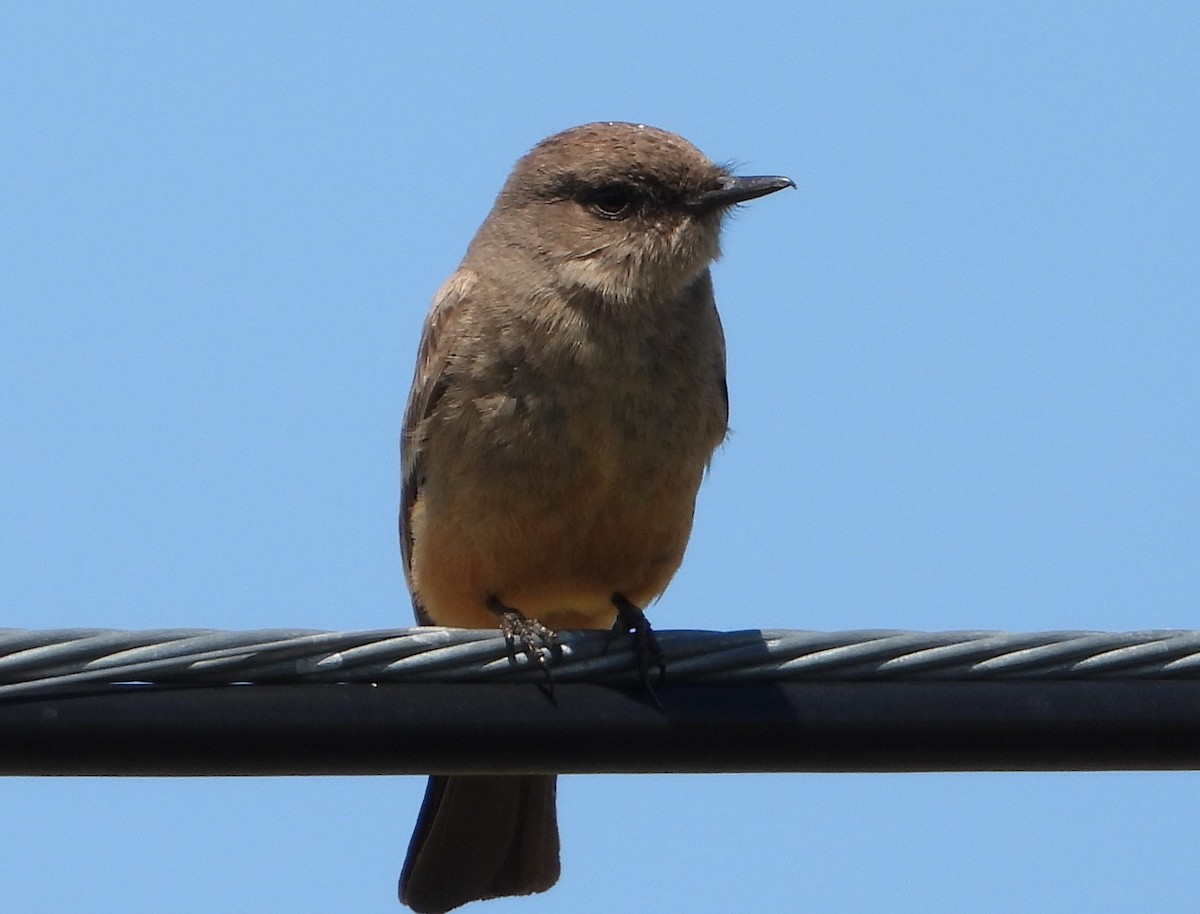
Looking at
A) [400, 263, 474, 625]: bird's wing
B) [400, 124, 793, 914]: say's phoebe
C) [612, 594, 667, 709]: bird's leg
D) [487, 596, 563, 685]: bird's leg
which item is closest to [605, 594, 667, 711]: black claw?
[612, 594, 667, 709]: bird's leg

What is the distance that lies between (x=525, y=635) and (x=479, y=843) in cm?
186

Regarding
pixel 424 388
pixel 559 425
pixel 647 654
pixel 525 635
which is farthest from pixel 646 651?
pixel 424 388

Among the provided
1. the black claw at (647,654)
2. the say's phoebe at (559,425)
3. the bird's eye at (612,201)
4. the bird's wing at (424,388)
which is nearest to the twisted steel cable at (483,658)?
the black claw at (647,654)

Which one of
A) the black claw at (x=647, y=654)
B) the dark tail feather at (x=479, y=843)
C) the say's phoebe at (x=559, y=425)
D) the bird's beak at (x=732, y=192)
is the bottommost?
the dark tail feather at (x=479, y=843)

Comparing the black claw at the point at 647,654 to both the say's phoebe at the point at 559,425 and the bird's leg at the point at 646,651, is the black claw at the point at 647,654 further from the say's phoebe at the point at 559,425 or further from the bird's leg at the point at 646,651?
the say's phoebe at the point at 559,425

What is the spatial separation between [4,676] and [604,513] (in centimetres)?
316

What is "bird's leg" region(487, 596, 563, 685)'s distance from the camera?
14.0 feet

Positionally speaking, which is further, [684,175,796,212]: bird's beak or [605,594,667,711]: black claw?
[684,175,796,212]: bird's beak

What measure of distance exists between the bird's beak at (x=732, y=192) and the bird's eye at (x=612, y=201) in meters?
0.24

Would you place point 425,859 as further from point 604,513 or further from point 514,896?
point 604,513

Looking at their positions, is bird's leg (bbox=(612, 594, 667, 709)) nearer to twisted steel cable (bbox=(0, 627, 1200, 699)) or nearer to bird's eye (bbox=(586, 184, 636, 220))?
twisted steel cable (bbox=(0, 627, 1200, 699))

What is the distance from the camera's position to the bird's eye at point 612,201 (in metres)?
7.37

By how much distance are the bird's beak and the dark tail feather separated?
243 cm

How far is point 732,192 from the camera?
734 centimetres
